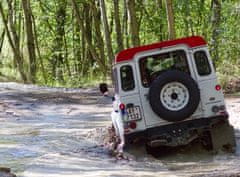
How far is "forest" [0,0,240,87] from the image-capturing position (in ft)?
66.8

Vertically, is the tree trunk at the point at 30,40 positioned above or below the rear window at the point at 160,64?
above

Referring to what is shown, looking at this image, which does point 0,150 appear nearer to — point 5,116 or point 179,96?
point 179,96

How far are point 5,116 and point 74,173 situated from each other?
25.8 ft

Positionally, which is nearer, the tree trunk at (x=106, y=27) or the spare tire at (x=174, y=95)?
the spare tire at (x=174, y=95)

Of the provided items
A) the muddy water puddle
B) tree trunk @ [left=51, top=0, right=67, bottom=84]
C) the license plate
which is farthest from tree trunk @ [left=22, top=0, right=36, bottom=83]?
the license plate

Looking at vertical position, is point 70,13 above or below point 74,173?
above

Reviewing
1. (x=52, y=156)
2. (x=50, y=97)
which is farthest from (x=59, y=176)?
(x=50, y=97)

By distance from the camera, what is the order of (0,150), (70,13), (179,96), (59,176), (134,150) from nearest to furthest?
(59,176) → (179,96) → (134,150) → (0,150) → (70,13)

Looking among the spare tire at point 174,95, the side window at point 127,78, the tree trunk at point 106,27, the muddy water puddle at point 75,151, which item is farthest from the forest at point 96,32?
the spare tire at point 174,95

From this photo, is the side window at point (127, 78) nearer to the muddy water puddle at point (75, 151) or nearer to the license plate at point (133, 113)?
the license plate at point (133, 113)

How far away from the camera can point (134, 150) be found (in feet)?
29.8

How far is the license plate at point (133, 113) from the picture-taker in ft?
28.8

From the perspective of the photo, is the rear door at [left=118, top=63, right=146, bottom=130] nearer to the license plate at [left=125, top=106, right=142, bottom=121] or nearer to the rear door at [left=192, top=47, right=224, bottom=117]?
the license plate at [left=125, top=106, right=142, bottom=121]

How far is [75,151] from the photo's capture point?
995 cm
